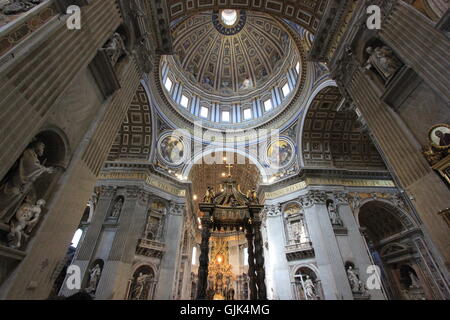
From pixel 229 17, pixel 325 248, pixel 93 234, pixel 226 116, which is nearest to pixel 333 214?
pixel 325 248

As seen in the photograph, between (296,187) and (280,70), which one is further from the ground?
(280,70)

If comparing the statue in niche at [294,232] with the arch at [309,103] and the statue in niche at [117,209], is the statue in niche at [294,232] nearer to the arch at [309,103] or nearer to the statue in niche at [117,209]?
the arch at [309,103]

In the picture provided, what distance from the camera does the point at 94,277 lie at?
434 inches

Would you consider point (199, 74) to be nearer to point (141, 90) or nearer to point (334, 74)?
point (141, 90)

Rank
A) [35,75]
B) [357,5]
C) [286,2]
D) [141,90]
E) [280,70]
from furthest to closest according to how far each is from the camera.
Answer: [280,70] → [141,90] → [286,2] → [357,5] → [35,75]

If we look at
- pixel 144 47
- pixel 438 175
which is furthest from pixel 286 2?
pixel 438 175

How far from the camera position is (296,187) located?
53.0 ft

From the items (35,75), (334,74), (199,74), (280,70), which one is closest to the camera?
(35,75)

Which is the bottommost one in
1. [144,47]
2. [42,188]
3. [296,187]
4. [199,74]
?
[42,188]

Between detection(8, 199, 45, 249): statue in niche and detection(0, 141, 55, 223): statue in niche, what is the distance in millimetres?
110

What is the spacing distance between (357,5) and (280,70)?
1464 centimetres

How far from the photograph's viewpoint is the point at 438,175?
5105 millimetres

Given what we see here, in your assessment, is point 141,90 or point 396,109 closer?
point 396,109

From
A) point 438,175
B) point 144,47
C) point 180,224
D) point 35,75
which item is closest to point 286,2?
point 144,47
